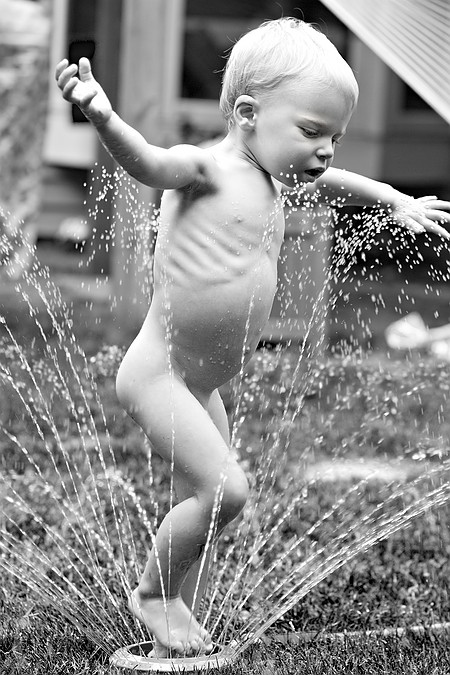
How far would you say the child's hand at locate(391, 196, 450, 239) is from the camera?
272cm

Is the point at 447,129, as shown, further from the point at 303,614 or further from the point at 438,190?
the point at 303,614

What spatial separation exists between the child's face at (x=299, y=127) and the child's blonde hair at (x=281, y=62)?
21mm

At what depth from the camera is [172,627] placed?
A: 2.47m

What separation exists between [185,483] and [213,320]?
34cm

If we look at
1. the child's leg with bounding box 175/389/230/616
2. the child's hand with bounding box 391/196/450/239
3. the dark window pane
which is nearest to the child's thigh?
the child's leg with bounding box 175/389/230/616

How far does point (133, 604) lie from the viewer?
8.41 feet

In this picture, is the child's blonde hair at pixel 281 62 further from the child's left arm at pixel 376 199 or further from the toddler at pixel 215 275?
the child's left arm at pixel 376 199

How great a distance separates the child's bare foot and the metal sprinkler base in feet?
0.06

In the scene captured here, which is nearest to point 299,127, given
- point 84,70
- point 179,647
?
point 84,70

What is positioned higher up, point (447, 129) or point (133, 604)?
point (133, 604)

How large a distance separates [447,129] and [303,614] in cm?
1049

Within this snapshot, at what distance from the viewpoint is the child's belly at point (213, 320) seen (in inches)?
95.3

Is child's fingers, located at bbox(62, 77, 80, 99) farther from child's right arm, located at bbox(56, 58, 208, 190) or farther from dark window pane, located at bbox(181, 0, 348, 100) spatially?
dark window pane, located at bbox(181, 0, 348, 100)

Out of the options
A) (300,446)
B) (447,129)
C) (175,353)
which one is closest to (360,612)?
(175,353)
